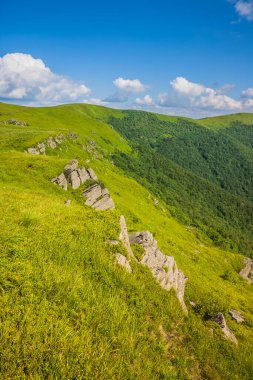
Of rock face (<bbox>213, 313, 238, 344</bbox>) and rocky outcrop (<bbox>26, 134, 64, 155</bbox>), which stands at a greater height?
rocky outcrop (<bbox>26, 134, 64, 155</bbox>)

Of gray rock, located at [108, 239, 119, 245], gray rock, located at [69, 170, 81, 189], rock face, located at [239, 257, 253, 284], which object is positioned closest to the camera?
gray rock, located at [108, 239, 119, 245]

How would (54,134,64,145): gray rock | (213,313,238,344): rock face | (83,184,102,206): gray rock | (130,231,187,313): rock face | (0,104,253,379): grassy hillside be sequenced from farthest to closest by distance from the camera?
1. (54,134,64,145): gray rock
2. (83,184,102,206): gray rock
3. (130,231,187,313): rock face
4. (213,313,238,344): rock face
5. (0,104,253,379): grassy hillside

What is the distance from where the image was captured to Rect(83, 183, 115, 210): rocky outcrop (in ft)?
108

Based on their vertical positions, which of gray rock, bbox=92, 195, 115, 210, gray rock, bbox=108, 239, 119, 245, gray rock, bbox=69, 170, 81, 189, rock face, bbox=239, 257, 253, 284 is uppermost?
gray rock, bbox=108, 239, 119, 245

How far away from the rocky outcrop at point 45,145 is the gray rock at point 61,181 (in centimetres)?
2005

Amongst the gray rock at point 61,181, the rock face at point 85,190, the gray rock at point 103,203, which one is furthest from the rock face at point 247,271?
the gray rock at point 61,181

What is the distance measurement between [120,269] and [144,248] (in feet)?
16.7

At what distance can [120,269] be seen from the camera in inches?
453

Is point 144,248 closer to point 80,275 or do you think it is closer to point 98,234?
point 98,234

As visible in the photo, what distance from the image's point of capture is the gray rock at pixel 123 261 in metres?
12.0

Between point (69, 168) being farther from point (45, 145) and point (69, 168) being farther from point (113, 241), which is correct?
point (45, 145)

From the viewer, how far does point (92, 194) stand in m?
34.2

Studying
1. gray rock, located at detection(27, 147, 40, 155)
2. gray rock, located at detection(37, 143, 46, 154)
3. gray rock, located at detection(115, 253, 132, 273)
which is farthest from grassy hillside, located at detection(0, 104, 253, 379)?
gray rock, located at detection(37, 143, 46, 154)

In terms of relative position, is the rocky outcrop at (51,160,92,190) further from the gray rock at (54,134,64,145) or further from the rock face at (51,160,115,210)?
the gray rock at (54,134,64,145)
